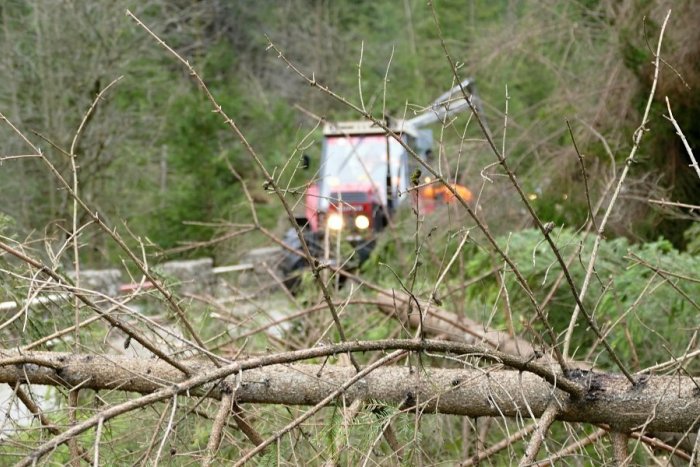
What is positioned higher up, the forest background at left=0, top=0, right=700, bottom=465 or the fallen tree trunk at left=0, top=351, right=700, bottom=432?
the fallen tree trunk at left=0, top=351, right=700, bottom=432

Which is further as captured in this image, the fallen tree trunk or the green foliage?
the green foliage

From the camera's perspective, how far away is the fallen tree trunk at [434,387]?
3.06 meters

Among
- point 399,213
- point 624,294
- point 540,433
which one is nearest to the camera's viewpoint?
point 540,433

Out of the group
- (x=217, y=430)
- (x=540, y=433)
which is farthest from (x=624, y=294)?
(x=217, y=430)

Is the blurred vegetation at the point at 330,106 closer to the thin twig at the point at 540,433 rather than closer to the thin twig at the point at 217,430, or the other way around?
the thin twig at the point at 217,430

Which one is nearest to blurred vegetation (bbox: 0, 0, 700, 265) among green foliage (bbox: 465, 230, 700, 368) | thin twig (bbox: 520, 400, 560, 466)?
green foliage (bbox: 465, 230, 700, 368)

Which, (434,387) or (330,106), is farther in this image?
(330,106)

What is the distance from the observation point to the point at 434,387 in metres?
3.13

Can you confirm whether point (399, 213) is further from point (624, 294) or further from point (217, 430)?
point (217, 430)

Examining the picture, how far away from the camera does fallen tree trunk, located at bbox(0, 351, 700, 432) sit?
10.0 feet

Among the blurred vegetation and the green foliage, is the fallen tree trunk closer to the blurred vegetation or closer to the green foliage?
the blurred vegetation

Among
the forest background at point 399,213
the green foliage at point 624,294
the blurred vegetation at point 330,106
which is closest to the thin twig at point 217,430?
the forest background at point 399,213

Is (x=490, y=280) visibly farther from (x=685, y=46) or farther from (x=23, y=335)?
(x=23, y=335)

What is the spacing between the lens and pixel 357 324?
5.79m
